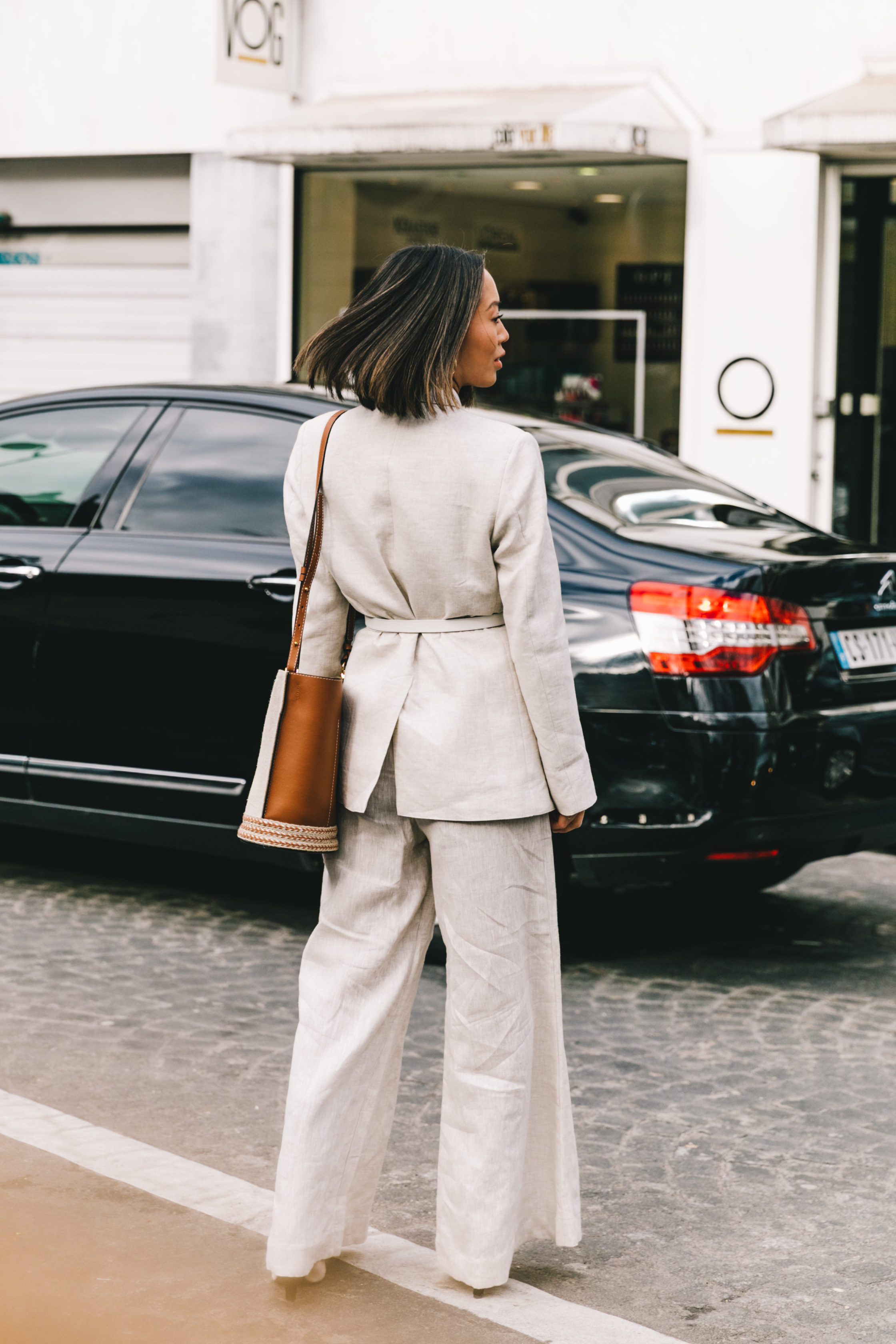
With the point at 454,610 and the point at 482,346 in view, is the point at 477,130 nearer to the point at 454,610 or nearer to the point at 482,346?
the point at 482,346

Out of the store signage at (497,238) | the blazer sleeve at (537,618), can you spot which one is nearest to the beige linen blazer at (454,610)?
the blazer sleeve at (537,618)

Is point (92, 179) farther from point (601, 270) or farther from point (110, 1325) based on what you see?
point (110, 1325)

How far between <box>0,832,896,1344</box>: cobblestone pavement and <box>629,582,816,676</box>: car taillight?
3.06ft

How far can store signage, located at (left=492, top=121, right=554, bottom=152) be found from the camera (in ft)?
36.0

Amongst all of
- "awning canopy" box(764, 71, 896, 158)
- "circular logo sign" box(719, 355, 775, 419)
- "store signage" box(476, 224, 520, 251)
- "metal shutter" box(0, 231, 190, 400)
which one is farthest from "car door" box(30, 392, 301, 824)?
"metal shutter" box(0, 231, 190, 400)

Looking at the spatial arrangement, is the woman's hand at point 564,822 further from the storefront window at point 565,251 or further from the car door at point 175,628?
the storefront window at point 565,251

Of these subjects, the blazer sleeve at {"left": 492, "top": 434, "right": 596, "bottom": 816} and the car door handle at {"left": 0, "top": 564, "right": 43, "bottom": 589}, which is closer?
the blazer sleeve at {"left": 492, "top": 434, "right": 596, "bottom": 816}

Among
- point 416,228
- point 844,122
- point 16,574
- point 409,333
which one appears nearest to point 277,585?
point 16,574

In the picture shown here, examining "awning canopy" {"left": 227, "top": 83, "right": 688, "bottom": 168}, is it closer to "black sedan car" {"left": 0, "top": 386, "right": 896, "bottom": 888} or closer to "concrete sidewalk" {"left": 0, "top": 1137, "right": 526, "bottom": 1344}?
"black sedan car" {"left": 0, "top": 386, "right": 896, "bottom": 888}

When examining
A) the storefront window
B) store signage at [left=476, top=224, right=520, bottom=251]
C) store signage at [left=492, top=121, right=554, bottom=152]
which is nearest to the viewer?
store signage at [left=492, top=121, right=554, bottom=152]

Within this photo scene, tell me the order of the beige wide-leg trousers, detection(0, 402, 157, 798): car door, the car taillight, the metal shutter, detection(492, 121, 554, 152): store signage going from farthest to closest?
the metal shutter < detection(492, 121, 554, 152): store signage < detection(0, 402, 157, 798): car door < the car taillight < the beige wide-leg trousers

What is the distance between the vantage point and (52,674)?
19.4 ft

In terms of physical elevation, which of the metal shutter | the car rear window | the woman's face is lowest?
the car rear window

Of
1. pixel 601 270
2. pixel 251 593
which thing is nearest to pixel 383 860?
pixel 251 593
